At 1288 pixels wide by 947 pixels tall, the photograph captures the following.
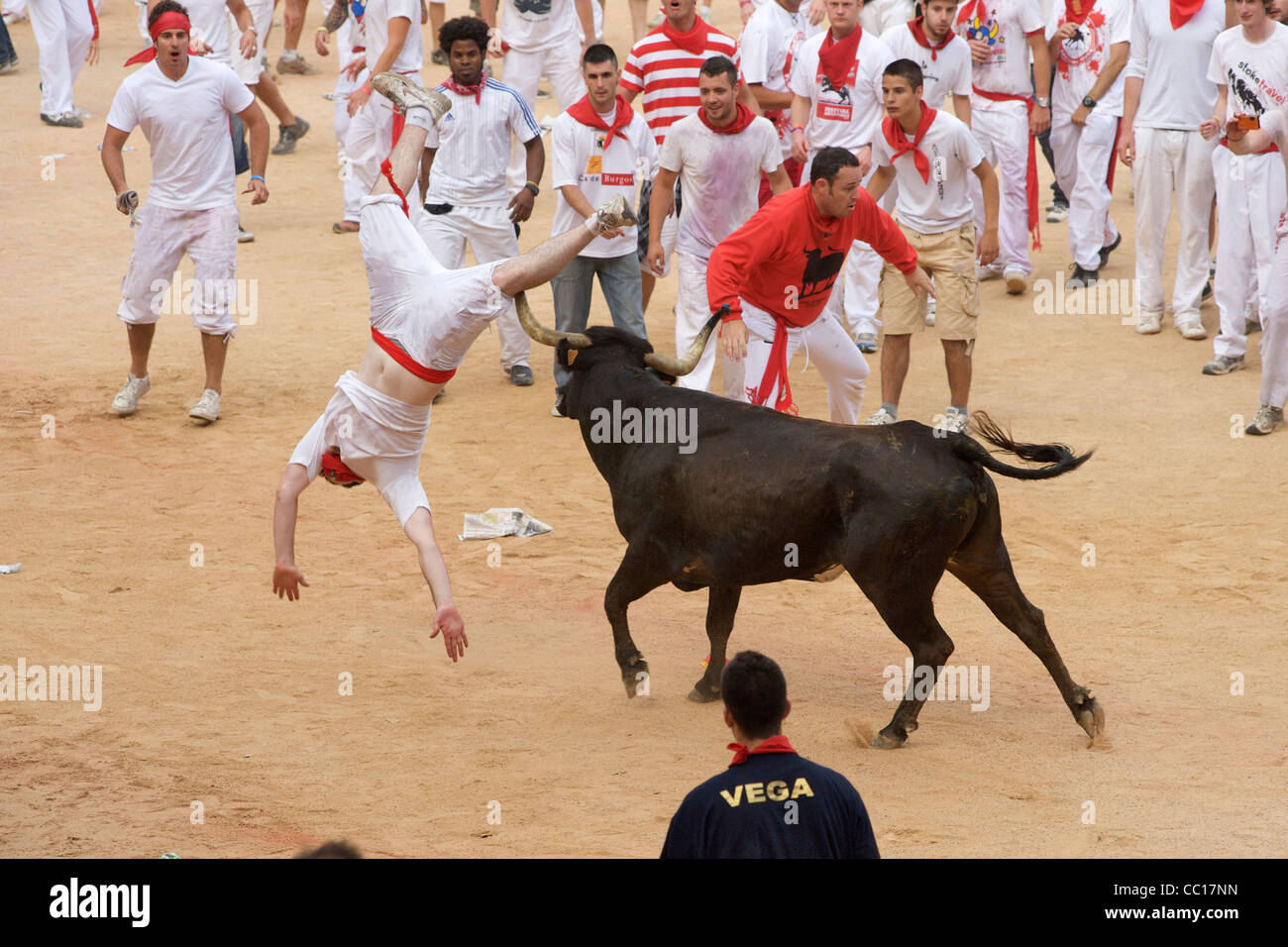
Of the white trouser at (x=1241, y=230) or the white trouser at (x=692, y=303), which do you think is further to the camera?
the white trouser at (x=1241, y=230)

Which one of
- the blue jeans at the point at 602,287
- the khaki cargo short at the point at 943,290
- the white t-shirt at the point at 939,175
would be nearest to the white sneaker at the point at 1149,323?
the khaki cargo short at the point at 943,290

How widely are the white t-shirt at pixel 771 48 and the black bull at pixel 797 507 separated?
5.73m

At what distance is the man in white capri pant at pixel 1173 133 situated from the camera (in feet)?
38.9

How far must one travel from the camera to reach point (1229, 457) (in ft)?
33.6

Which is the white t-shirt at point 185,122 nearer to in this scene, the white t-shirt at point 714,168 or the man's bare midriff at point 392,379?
the white t-shirt at point 714,168

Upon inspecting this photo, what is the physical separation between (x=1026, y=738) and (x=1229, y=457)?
431cm

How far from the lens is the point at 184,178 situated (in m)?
10.7

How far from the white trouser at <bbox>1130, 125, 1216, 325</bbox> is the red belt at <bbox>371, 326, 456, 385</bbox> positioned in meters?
7.44

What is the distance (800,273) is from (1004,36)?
582 centimetres

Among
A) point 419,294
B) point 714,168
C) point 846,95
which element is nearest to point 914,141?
point 714,168

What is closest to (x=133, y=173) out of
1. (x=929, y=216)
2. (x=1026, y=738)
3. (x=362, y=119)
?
(x=362, y=119)

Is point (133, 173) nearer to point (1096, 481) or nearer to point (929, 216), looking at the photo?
point (929, 216)

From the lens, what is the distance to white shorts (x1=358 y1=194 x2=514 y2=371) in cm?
659

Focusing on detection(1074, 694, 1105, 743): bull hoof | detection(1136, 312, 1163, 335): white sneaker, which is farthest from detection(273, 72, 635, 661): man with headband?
detection(1136, 312, 1163, 335): white sneaker
